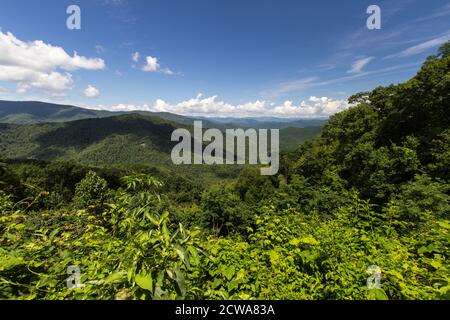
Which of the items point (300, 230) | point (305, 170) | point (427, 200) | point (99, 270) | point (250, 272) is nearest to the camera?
point (99, 270)

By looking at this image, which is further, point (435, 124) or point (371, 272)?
point (435, 124)

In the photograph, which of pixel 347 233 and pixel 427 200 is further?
pixel 427 200

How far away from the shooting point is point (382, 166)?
15219 millimetres

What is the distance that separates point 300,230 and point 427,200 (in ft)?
23.5

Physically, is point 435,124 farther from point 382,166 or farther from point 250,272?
point 250,272

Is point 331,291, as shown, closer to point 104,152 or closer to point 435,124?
point 435,124

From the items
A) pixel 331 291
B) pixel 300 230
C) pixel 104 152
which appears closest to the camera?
pixel 331 291

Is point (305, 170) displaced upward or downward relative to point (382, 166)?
downward

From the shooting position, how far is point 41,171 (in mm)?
51375

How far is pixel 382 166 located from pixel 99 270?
17526 mm
